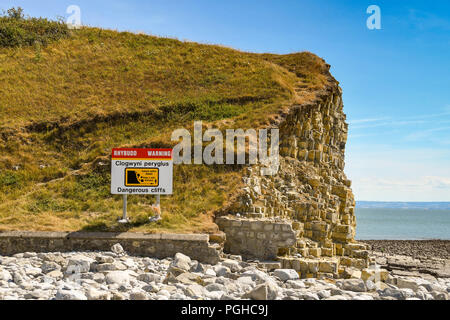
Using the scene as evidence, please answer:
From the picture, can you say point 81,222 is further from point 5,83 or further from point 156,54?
→ point 156,54

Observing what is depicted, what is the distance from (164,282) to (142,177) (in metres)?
5.04

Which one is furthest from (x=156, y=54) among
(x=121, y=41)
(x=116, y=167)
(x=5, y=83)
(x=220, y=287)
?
(x=220, y=287)

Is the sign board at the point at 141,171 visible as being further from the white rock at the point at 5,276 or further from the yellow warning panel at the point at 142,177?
the white rock at the point at 5,276

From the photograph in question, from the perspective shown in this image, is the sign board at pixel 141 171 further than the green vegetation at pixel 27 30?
No

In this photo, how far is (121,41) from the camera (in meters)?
33.8

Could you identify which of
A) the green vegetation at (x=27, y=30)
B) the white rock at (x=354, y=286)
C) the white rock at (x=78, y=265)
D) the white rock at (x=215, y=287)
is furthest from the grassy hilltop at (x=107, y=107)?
the white rock at (x=354, y=286)

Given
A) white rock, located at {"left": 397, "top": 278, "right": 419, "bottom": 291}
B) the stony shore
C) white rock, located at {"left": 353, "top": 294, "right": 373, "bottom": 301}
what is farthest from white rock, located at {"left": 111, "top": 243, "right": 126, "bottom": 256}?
white rock, located at {"left": 397, "top": 278, "right": 419, "bottom": 291}

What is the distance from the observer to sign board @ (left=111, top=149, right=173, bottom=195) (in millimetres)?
14594

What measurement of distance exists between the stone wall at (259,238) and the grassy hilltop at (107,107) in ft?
2.88

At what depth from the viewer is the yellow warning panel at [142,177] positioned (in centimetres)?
1466

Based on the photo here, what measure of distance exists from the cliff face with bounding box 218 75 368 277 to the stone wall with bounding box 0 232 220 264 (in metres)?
1.67

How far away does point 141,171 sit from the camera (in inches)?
581

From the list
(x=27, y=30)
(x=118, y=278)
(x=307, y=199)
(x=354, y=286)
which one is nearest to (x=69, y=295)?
(x=118, y=278)

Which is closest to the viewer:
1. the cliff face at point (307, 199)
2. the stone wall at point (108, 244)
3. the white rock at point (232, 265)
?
the white rock at point (232, 265)
